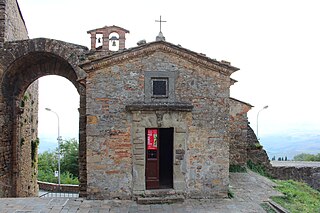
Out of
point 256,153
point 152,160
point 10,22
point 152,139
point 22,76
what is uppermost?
point 10,22

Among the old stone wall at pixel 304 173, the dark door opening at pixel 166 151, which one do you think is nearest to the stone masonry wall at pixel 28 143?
the dark door opening at pixel 166 151

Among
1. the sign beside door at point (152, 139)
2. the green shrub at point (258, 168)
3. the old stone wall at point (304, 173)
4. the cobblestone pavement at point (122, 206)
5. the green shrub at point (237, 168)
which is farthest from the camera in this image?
the old stone wall at point (304, 173)

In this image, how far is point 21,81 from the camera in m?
15.7

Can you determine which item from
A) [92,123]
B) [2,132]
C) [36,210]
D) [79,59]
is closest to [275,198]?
[92,123]

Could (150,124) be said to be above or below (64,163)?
above

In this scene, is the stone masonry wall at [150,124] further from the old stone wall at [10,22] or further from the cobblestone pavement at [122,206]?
the old stone wall at [10,22]

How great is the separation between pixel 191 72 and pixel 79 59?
488 cm

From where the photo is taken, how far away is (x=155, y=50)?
11453 millimetres

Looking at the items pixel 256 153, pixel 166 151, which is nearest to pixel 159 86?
pixel 166 151

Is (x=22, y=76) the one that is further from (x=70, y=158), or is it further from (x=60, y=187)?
(x=70, y=158)

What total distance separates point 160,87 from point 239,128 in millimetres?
6530

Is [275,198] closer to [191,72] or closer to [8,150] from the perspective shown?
[191,72]

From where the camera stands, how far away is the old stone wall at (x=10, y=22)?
45.9 feet

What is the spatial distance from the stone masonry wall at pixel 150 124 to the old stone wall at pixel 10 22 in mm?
5389
